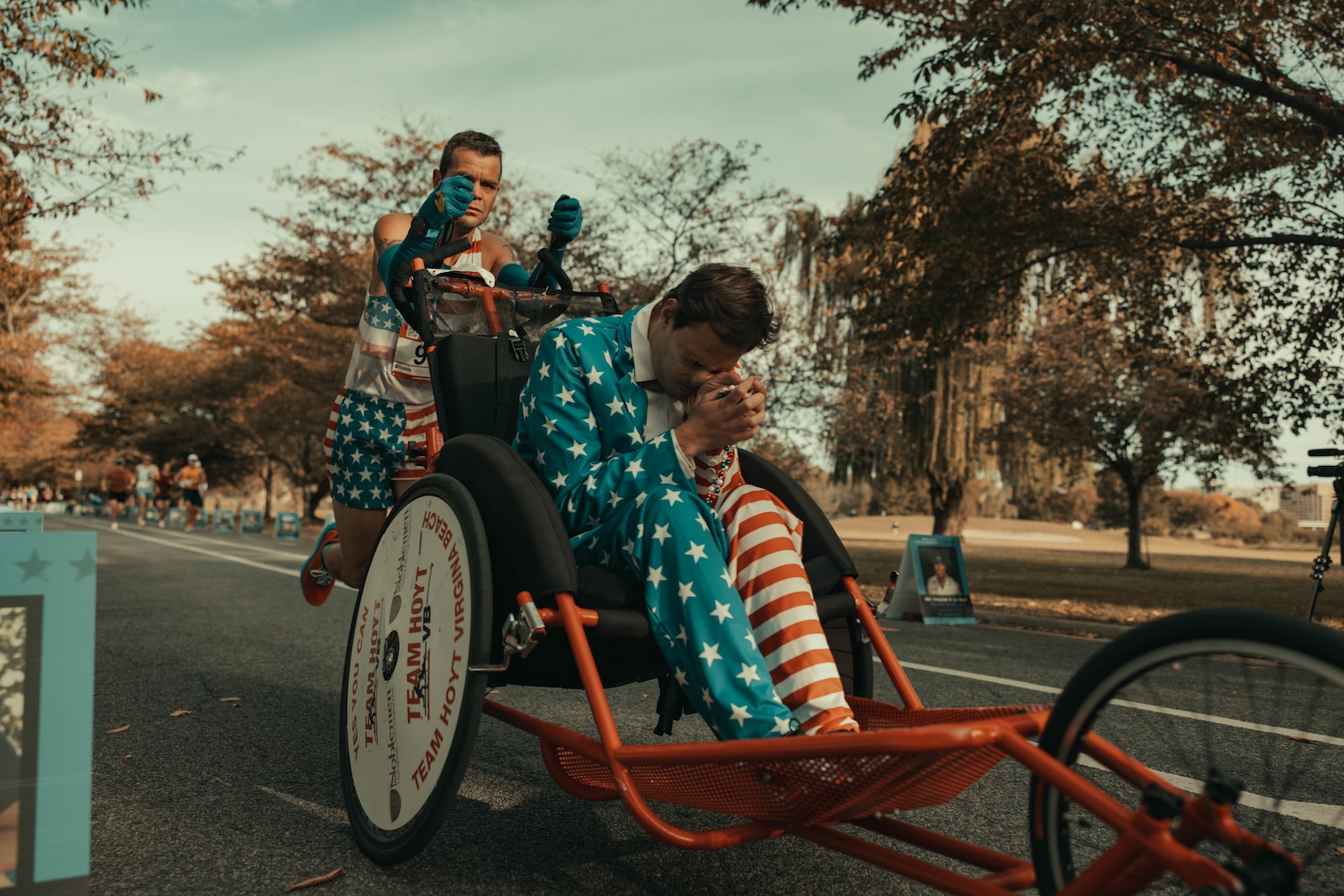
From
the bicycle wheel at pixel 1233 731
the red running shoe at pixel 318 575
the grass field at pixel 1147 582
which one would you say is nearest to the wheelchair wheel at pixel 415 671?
the bicycle wheel at pixel 1233 731

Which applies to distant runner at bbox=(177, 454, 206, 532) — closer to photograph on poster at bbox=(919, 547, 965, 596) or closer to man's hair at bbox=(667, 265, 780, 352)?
photograph on poster at bbox=(919, 547, 965, 596)

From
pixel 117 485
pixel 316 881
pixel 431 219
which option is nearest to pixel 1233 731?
pixel 316 881

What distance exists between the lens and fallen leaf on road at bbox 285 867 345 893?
2.27 meters

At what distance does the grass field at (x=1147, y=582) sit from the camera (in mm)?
11938

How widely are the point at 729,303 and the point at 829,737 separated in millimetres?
1070

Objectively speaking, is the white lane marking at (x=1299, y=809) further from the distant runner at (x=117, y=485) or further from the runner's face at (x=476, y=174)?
the distant runner at (x=117, y=485)

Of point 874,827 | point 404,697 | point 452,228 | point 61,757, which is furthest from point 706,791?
point 452,228

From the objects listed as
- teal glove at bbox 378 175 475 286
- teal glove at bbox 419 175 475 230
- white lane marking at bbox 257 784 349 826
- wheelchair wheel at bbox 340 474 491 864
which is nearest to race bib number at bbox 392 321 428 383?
teal glove at bbox 378 175 475 286

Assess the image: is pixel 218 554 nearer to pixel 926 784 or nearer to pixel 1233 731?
pixel 926 784

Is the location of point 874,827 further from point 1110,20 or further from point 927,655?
point 1110,20

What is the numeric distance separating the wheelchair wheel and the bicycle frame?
0.72 feet

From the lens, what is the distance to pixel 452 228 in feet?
11.6

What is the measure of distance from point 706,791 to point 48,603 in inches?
48.3

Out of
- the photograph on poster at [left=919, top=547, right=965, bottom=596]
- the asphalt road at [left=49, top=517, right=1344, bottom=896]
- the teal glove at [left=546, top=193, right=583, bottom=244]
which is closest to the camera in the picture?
the asphalt road at [left=49, top=517, right=1344, bottom=896]
